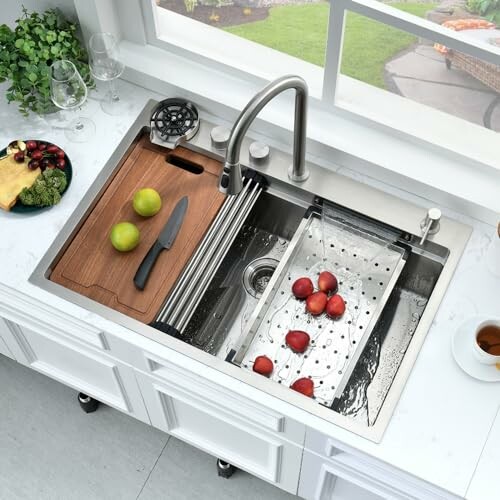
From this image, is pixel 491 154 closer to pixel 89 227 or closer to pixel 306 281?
pixel 306 281

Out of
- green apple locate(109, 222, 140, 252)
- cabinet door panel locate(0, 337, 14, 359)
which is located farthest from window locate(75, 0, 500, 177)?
cabinet door panel locate(0, 337, 14, 359)

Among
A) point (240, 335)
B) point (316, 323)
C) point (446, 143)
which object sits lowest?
→ point (240, 335)

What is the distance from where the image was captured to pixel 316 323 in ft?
6.25

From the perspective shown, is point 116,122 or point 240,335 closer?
point 240,335

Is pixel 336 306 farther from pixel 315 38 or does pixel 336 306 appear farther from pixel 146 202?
pixel 315 38

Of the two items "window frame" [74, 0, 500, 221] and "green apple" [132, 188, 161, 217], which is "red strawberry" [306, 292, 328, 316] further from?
"green apple" [132, 188, 161, 217]

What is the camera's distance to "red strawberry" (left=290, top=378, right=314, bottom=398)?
1774 mm

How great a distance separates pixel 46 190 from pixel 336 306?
700 mm

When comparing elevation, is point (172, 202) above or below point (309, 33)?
below

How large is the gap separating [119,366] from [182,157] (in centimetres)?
51

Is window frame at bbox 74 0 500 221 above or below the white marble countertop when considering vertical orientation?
above

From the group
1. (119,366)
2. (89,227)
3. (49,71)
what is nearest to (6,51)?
(49,71)

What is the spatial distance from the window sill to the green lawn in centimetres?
17

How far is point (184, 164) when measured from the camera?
1975 millimetres
